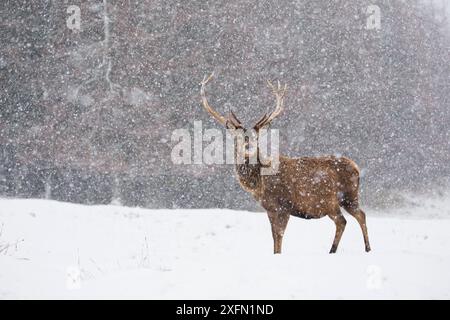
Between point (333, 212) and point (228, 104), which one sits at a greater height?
point (228, 104)

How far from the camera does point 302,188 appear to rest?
6715 mm

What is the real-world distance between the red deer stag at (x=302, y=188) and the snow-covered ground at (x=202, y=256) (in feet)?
1.85

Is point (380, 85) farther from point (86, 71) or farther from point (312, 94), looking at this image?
point (86, 71)

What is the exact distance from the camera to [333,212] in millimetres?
6750

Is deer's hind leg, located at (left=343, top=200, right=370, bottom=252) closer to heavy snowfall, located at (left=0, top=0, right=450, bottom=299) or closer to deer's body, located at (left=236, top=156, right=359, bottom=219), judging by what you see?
deer's body, located at (left=236, top=156, right=359, bottom=219)

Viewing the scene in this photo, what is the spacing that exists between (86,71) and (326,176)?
31.1 feet

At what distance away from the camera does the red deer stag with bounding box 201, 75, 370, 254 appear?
6645 millimetres

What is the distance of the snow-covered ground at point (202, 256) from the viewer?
4539 millimetres

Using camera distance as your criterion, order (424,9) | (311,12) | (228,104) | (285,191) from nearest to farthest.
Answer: (285,191), (228,104), (311,12), (424,9)

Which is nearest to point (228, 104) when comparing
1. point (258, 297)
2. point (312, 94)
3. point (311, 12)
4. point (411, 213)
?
point (312, 94)

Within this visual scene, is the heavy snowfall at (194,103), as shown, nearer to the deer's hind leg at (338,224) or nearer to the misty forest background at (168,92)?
the misty forest background at (168,92)

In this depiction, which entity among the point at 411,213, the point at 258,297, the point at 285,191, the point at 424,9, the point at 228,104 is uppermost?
the point at 424,9

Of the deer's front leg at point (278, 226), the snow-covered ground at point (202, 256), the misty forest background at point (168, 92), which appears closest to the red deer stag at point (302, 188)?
the deer's front leg at point (278, 226)

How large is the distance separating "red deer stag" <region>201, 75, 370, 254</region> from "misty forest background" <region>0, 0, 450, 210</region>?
7.19 meters
